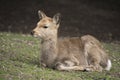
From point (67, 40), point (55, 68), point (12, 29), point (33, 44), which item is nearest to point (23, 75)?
point (55, 68)

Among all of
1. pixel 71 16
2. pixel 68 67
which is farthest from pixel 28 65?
pixel 71 16

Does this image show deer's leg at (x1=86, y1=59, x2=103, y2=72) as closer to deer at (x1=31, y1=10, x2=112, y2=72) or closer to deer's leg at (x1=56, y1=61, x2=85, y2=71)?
deer at (x1=31, y1=10, x2=112, y2=72)

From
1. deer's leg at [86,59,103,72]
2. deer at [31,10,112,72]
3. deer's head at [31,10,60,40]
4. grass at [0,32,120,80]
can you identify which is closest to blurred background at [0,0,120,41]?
grass at [0,32,120,80]

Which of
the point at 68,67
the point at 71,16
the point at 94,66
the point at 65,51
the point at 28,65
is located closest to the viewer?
the point at 28,65

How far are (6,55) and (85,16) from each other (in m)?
14.9

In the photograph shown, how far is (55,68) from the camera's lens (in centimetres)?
1245

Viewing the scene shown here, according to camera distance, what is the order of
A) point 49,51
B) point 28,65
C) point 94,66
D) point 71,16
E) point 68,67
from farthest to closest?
1. point 71,16
2. point 94,66
3. point 49,51
4. point 68,67
5. point 28,65

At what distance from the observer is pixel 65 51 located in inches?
505

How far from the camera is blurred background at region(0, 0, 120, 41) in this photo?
23969 mm

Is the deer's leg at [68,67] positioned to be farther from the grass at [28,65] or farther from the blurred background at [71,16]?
the blurred background at [71,16]

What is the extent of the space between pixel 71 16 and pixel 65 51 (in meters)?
14.9

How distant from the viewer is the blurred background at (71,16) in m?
24.0

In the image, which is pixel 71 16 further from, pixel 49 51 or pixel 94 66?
pixel 49 51

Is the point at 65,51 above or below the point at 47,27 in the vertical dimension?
below
